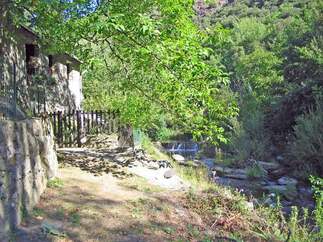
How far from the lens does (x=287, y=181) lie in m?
16.4

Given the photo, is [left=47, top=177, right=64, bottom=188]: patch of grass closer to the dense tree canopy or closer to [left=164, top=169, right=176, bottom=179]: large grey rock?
the dense tree canopy

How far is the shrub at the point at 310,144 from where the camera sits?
629 inches

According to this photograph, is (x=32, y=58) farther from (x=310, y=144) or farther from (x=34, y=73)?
(x=310, y=144)

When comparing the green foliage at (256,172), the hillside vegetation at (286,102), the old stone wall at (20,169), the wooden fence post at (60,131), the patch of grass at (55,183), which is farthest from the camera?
the green foliage at (256,172)

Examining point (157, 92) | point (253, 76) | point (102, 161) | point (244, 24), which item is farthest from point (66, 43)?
point (244, 24)

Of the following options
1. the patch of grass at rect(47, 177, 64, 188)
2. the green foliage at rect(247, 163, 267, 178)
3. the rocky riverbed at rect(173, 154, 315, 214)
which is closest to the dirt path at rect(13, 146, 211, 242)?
the patch of grass at rect(47, 177, 64, 188)

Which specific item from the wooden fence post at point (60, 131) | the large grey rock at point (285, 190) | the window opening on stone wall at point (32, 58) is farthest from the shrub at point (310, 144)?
the window opening on stone wall at point (32, 58)

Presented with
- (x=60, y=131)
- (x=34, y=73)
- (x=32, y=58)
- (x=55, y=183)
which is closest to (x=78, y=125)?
(x=60, y=131)

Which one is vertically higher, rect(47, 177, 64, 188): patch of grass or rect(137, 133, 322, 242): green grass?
rect(47, 177, 64, 188): patch of grass

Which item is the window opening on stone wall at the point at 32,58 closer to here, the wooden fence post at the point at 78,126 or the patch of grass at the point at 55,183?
the wooden fence post at the point at 78,126

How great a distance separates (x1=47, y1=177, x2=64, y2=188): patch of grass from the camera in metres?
7.23

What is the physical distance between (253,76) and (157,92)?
91.2 ft

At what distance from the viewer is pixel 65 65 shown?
19906 millimetres

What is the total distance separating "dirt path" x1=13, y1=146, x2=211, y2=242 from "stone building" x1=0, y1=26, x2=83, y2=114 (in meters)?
3.11
